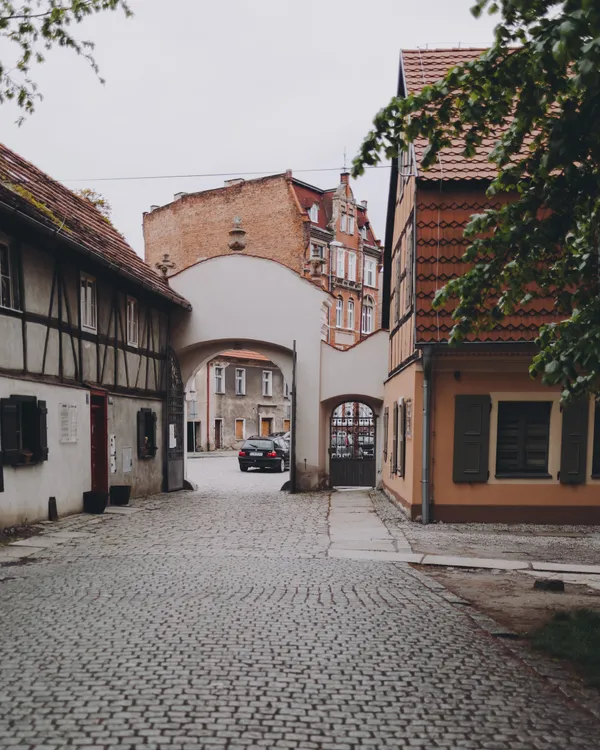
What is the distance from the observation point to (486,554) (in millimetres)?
11258

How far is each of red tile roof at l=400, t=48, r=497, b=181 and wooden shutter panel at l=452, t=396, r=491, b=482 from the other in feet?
13.6

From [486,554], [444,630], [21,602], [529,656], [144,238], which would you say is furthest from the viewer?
[144,238]

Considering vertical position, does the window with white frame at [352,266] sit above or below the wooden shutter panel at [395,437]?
above

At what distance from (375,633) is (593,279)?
364 centimetres

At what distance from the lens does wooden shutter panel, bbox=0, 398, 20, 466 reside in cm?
1241

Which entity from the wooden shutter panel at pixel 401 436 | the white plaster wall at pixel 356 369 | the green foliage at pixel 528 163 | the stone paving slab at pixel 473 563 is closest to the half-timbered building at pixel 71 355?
the white plaster wall at pixel 356 369

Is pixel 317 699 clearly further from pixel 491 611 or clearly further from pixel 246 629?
pixel 491 611

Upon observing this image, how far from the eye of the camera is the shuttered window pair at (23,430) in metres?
12.5

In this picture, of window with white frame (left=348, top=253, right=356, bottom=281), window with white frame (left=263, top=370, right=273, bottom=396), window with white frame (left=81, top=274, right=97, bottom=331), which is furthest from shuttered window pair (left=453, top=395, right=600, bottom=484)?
window with white frame (left=348, top=253, right=356, bottom=281)

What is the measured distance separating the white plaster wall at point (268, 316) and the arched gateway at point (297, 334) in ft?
0.09

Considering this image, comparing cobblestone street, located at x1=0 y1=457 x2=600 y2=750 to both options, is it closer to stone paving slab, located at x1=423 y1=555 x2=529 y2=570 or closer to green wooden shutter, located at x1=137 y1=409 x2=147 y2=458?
stone paving slab, located at x1=423 y1=555 x2=529 y2=570

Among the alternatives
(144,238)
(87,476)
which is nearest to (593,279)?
(87,476)

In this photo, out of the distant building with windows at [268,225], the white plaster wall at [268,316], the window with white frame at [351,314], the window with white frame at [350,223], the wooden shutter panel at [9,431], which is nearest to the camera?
the wooden shutter panel at [9,431]

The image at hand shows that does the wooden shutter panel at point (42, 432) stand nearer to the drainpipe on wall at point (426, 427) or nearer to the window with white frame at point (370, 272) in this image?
the drainpipe on wall at point (426, 427)
